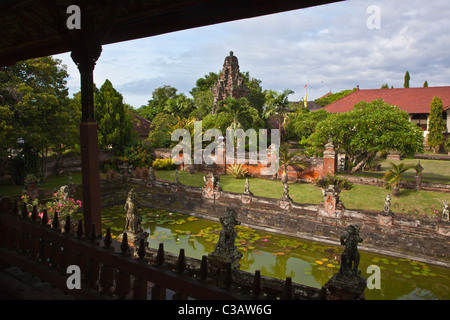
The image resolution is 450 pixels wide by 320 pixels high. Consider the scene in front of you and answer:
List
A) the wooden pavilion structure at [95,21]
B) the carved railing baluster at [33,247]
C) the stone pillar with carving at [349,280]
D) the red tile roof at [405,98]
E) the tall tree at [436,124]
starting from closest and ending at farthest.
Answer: the wooden pavilion structure at [95,21] → the carved railing baluster at [33,247] → the stone pillar with carving at [349,280] → the tall tree at [436,124] → the red tile roof at [405,98]

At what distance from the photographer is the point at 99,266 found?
371 centimetres

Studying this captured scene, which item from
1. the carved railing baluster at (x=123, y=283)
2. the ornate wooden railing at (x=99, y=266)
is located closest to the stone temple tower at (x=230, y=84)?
the ornate wooden railing at (x=99, y=266)

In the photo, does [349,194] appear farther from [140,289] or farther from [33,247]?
[33,247]

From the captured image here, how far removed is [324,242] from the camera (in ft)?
38.3

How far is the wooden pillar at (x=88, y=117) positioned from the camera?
4.10 m

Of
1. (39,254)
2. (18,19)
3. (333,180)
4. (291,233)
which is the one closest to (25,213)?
(39,254)

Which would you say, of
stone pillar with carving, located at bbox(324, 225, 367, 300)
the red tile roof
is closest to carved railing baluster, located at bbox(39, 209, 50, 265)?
stone pillar with carving, located at bbox(324, 225, 367, 300)

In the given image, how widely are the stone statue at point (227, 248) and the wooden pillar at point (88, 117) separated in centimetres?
291

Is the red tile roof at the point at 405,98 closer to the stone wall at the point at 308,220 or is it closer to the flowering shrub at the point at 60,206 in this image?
the stone wall at the point at 308,220

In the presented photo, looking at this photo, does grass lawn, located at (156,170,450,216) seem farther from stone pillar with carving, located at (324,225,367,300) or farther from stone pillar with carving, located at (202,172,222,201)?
stone pillar with carving, located at (324,225,367,300)

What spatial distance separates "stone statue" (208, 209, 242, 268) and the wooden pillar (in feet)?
9.54

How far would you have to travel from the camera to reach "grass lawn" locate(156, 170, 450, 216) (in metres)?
13.9

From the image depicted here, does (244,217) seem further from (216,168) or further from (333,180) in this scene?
(216,168)

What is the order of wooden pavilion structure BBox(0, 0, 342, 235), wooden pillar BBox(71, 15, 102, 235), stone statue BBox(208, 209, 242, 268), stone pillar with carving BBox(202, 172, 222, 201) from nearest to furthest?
wooden pavilion structure BBox(0, 0, 342, 235), wooden pillar BBox(71, 15, 102, 235), stone statue BBox(208, 209, 242, 268), stone pillar with carving BBox(202, 172, 222, 201)
